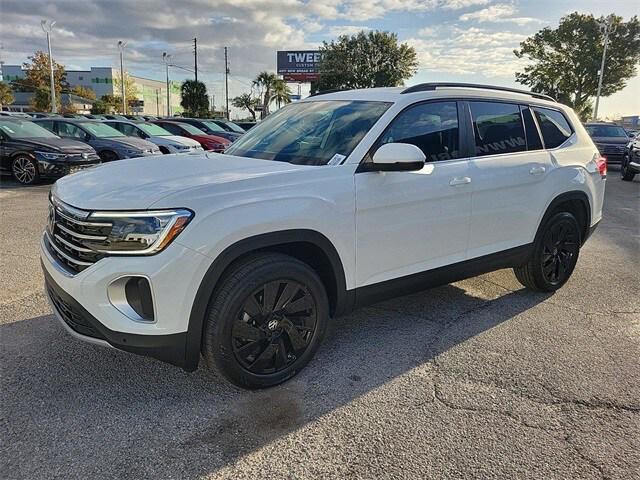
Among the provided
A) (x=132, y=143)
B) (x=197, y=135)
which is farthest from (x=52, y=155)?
(x=197, y=135)

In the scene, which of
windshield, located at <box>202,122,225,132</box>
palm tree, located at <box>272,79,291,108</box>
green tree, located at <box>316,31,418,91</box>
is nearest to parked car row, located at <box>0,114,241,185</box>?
windshield, located at <box>202,122,225,132</box>

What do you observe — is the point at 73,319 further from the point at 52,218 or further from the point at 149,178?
the point at 149,178

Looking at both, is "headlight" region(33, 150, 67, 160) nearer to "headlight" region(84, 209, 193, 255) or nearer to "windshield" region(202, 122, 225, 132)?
"windshield" region(202, 122, 225, 132)

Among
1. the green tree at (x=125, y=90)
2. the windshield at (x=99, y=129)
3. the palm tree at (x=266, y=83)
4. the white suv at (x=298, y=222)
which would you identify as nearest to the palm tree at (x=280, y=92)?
the palm tree at (x=266, y=83)

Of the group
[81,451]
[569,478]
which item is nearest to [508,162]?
[569,478]

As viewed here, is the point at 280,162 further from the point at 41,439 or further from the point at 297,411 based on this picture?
the point at 41,439

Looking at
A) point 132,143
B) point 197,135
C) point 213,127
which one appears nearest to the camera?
point 132,143

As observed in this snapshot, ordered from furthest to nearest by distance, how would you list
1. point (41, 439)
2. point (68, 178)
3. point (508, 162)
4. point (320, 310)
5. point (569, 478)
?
point (508, 162) < point (68, 178) < point (320, 310) < point (41, 439) < point (569, 478)

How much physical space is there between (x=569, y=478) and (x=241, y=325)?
1.80 meters

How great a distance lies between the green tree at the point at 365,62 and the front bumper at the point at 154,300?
40376 millimetres

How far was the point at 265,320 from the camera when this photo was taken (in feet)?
9.51

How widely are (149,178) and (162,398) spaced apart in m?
1.29

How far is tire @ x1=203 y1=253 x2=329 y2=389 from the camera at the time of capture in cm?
273

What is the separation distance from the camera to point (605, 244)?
706 cm
